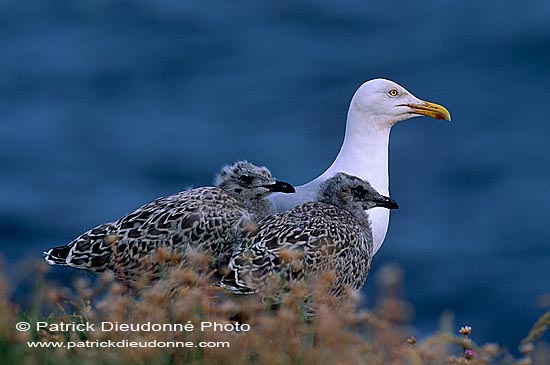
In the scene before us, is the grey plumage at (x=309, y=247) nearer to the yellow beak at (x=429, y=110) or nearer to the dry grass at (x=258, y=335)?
the dry grass at (x=258, y=335)

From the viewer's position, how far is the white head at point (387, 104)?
1091 cm

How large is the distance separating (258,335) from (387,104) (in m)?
4.98

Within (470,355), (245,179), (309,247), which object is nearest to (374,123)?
(245,179)

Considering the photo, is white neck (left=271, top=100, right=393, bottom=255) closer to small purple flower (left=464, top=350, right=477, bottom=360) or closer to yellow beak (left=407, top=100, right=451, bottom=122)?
yellow beak (left=407, top=100, right=451, bottom=122)

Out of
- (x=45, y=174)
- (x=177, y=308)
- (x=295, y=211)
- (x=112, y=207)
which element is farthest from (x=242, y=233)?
(x=45, y=174)

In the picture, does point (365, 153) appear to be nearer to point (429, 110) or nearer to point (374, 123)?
point (374, 123)

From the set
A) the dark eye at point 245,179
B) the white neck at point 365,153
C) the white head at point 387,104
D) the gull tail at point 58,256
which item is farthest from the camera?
the white head at point 387,104

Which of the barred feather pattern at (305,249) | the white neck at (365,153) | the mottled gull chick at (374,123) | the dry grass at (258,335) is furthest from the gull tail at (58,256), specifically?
the mottled gull chick at (374,123)

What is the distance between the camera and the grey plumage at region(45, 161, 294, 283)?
8.33 metres

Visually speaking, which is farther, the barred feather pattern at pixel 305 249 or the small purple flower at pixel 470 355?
the barred feather pattern at pixel 305 249

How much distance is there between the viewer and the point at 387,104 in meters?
10.9

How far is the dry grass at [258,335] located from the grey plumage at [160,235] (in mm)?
1452

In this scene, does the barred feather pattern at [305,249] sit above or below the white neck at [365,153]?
below

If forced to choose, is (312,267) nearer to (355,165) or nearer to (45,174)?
(355,165)
